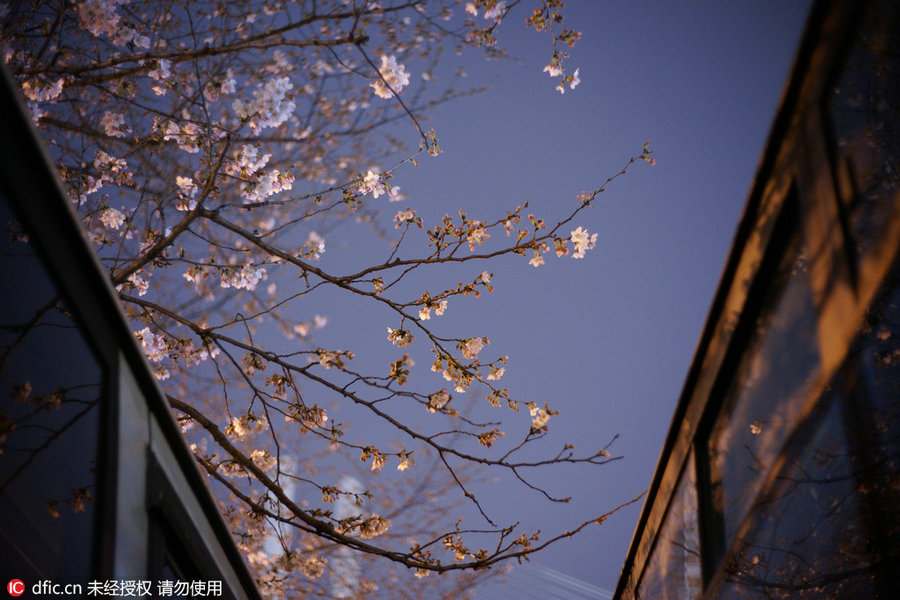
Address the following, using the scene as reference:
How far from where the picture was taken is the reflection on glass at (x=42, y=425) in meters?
1.05

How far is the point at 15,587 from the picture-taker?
51.9 inches

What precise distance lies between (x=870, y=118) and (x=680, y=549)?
143cm

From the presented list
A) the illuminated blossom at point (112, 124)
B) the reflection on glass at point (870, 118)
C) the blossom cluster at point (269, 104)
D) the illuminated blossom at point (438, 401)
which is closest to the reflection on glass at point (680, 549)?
the reflection on glass at point (870, 118)

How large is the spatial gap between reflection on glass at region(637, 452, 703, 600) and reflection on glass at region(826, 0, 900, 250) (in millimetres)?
954

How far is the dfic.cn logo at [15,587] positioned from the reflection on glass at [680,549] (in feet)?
5.87

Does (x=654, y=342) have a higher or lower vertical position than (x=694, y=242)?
lower

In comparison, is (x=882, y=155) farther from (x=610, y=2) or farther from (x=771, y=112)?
(x=610, y=2)

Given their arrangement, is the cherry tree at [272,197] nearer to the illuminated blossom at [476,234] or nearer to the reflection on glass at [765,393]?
the illuminated blossom at [476,234]

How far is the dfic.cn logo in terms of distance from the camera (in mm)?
1285

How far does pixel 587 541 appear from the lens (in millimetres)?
12523

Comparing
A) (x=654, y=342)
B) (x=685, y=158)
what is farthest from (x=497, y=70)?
(x=654, y=342)

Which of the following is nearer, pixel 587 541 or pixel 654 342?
pixel 587 541

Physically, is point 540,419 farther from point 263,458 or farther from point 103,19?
point 103,19

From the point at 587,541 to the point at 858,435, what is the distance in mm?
12353
